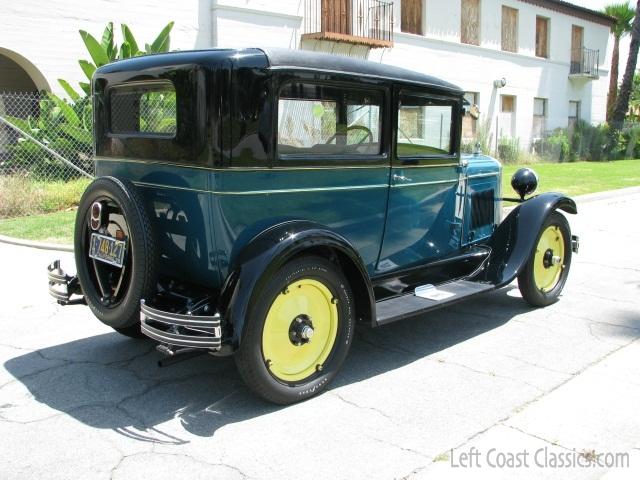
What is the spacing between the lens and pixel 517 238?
16.4 ft

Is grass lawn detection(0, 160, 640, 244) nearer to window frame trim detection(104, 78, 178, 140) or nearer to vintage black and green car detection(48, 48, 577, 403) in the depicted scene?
window frame trim detection(104, 78, 178, 140)

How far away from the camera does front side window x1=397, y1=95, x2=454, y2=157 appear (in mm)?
4305

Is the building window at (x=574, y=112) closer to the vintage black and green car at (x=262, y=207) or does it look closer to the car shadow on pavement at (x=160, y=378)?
the car shadow on pavement at (x=160, y=378)

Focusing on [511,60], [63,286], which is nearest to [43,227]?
[63,286]

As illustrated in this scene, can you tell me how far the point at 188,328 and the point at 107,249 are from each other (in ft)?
2.89

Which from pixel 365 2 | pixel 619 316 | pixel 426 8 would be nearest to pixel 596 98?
pixel 426 8

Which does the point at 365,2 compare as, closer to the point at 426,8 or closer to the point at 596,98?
the point at 426,8

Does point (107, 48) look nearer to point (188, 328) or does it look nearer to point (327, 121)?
point (327, 121)

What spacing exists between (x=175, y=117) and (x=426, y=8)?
17.3m

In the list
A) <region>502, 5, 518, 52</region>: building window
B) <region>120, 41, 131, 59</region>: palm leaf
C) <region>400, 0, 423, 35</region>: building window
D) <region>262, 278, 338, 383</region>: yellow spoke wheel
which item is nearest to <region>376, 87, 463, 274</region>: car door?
<region>262, 278, 338, 383</region>: yellow spoke wheel

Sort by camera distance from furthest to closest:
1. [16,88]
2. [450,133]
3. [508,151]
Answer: [508,151] < [16,88] < [450,133]

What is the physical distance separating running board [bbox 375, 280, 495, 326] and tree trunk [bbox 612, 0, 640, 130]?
79.7 feet

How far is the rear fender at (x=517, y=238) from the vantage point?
4.82 metres

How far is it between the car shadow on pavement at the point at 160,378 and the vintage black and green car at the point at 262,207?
0.79 feet
